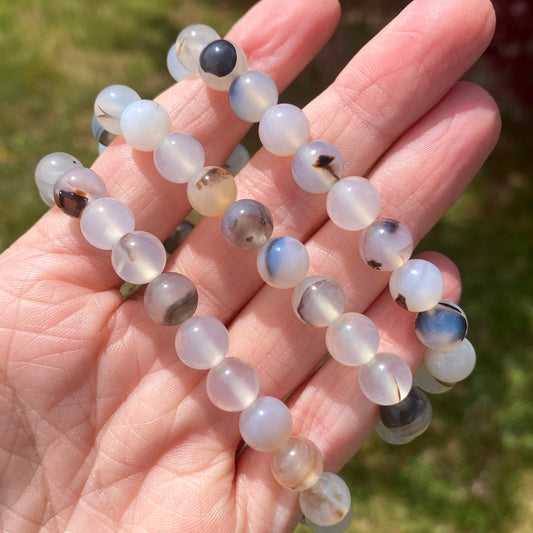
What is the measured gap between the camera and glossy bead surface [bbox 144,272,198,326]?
A: 161cm

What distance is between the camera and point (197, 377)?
1748mm

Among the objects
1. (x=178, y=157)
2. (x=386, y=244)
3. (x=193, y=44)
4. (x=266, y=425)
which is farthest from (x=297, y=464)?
(x=193, y=44)

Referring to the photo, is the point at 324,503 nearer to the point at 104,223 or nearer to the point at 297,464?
the point at 297,464

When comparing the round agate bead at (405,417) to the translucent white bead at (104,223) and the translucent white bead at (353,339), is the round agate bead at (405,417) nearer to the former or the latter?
the translucent white bead at (353,339)

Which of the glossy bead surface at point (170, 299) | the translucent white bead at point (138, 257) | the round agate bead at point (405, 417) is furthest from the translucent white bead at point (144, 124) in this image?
the round agate bead at point (405, 417)

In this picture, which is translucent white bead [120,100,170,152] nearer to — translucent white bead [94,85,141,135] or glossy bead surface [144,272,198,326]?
translucent white bead [94,85,141,135]

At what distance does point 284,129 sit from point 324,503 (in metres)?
1.03

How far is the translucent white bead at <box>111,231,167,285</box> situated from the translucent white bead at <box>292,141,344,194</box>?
0.45 metres

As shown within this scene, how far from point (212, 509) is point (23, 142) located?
7.29 ft

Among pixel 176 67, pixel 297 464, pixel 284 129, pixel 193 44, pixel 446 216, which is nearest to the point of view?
pixel 297 464

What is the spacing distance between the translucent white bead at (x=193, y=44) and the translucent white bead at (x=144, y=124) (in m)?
0.22

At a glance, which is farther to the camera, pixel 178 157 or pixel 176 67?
pixel 176 67

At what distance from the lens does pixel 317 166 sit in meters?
1.68

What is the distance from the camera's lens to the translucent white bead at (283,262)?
5.34 feet
